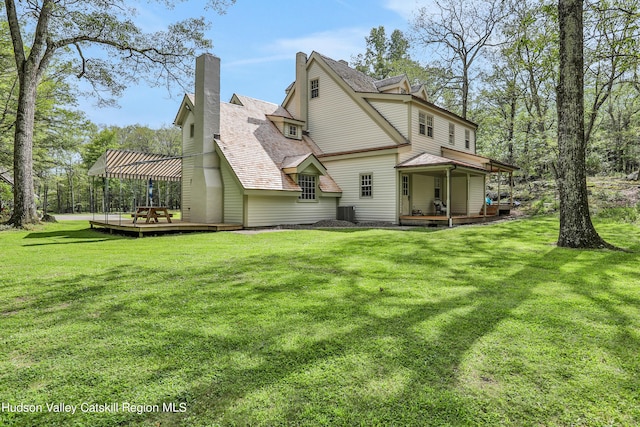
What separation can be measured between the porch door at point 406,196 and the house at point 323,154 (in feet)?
0.17

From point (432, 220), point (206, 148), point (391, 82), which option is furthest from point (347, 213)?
point (391, 82)

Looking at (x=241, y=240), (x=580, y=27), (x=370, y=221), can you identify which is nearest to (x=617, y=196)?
(x=370, y=221)

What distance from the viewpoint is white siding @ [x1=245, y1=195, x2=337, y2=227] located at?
1435 centimetres

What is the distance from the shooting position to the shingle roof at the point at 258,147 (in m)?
14.4

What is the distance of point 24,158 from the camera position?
45.2 feet

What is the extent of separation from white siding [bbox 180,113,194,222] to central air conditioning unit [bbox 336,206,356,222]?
293 inches

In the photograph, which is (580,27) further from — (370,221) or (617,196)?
(617,196)

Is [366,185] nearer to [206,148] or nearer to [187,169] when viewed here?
[206,148]

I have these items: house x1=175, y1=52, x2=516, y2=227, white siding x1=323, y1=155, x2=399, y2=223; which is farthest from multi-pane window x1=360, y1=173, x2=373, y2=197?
white siding x1=323, y1=155, x2=399, y2=223

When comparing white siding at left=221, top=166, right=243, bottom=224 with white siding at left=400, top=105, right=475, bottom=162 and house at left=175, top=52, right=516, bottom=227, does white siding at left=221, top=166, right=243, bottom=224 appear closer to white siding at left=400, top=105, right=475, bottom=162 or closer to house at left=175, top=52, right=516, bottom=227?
house at left=175, top=52, right=516, bottom=227

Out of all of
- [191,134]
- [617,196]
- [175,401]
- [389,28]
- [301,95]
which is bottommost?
[175,401]

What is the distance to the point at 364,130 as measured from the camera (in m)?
17.7

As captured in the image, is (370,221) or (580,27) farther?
(370,221)

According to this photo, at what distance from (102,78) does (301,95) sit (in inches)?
439
